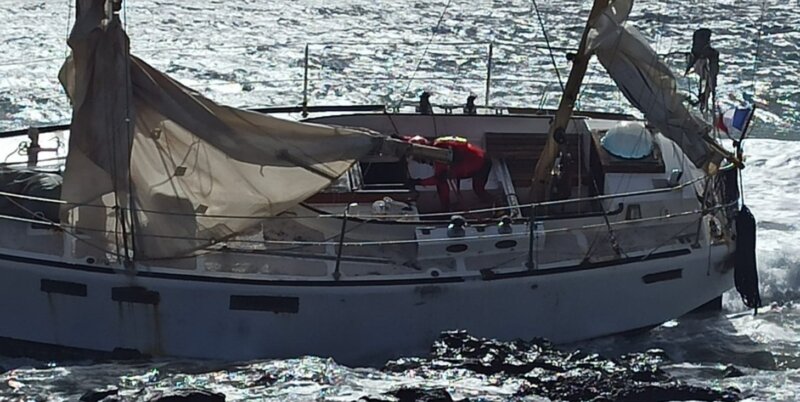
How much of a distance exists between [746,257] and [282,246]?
684cm

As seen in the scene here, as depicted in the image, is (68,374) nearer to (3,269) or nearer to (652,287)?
(3,269)

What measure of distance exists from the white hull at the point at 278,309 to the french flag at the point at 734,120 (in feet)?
11.3

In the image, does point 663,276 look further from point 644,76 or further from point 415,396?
point 415,396

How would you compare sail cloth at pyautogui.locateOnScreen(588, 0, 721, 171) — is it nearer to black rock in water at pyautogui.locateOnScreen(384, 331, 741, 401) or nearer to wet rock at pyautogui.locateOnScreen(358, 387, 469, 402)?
black rock in water at pyautogui.locateOnScreen(384, 331, 741, 401)

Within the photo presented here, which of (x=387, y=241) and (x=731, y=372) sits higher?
(x=387, y=241)

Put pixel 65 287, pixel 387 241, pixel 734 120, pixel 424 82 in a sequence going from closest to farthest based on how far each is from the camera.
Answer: pixel 65 287
pixel 387 241
pixel 734 120
pixel 424 82

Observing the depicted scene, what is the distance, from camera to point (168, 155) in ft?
61.8

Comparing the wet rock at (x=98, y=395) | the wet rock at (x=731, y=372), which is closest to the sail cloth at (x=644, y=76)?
the wet rock at (x=731, y=372)

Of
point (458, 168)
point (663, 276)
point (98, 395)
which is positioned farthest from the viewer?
point (458, 168)

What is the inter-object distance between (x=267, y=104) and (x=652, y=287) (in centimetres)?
1616

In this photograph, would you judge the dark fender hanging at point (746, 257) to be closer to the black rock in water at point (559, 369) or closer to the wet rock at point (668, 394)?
the black rock in water at point (559, 369)

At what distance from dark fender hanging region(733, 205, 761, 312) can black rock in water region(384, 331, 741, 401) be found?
186 cm

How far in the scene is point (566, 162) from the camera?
21391mm

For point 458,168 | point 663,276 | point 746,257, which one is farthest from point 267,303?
point 746,257
